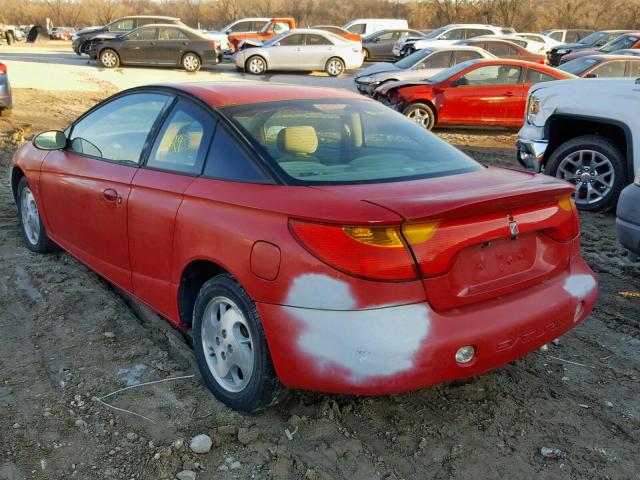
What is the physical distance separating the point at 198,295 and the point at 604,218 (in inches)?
193

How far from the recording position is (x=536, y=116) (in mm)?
6750

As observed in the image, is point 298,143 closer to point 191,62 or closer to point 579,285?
point 579,285

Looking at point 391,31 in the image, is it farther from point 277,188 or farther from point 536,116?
point 277,188

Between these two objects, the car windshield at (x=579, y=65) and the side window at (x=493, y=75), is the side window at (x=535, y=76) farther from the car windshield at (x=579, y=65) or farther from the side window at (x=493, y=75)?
the car windshield at (x=579, y=65)

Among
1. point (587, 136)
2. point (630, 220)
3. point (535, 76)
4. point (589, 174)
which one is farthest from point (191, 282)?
point (535, 76)

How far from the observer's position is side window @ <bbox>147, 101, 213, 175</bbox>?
3139mm

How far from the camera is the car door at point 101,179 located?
3561 mm

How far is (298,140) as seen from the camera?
10.2 feet

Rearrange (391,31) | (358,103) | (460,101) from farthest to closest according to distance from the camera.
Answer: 1. (391,31)
2. (460,101)
3. (358,103)

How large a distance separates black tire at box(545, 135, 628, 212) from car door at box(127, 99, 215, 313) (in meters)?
4.67

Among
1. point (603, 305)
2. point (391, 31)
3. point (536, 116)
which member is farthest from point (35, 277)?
point (391, 31)

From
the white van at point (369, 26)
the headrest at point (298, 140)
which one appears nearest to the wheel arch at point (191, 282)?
the headrest at point (298, 140)

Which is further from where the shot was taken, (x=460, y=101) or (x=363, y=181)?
(x=460, y=101)

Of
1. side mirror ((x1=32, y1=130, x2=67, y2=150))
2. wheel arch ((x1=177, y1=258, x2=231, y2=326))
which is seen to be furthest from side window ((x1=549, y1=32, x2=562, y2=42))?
wheel arch ((x1=177, y1=258, x2=231, y2=326))
